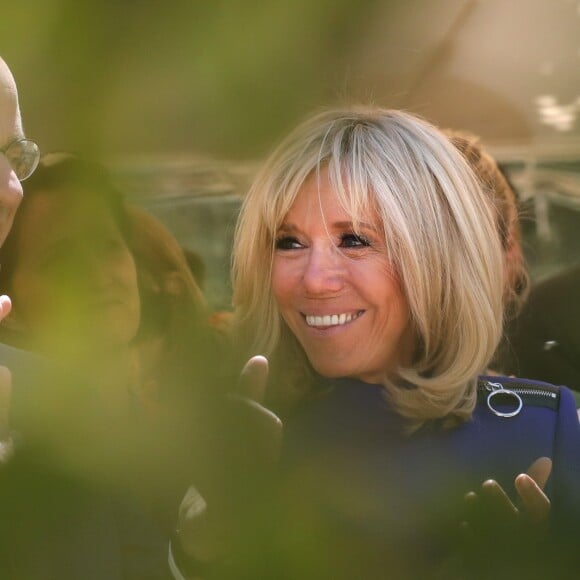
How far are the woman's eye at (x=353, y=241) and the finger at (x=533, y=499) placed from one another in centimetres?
40

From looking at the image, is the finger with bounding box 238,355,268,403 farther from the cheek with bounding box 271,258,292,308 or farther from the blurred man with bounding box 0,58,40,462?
the blurred man with bounding box 0,58,40,462

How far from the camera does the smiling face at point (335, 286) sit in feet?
4.27

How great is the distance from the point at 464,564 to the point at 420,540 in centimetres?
10

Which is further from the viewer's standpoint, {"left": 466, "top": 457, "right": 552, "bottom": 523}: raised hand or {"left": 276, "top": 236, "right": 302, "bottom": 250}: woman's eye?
{"left": 276, "top": 236, "right": 302, "bottom": 250}: woman's eye

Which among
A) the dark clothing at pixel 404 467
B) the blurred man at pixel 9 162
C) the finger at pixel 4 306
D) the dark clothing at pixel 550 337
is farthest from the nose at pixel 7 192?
the dark clothing at pixel 550 337

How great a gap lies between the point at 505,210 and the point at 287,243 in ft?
1.66

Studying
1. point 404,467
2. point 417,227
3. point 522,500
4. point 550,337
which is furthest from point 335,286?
point 550,337

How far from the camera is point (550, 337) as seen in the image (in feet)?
5.90


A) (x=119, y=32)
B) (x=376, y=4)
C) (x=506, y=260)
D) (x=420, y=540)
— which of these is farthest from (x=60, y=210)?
(x=506, y=260)

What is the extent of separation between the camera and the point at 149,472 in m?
1.28

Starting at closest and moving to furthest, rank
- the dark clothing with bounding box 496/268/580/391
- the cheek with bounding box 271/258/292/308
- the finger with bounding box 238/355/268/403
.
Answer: the finger with bounding box 238/355/268/403 → the cheek with bounding box 271/258/292/308 → the dark clothing with bounding box 496/268/580/391

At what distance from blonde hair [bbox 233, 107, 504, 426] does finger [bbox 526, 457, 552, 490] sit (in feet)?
0.43

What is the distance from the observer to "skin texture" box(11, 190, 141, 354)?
46.0 inches

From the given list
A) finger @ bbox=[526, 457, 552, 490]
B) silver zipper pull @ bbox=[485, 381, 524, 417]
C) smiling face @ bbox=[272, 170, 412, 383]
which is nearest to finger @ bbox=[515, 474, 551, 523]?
finger @ bbox=[526, 457, 552, 490]
